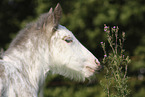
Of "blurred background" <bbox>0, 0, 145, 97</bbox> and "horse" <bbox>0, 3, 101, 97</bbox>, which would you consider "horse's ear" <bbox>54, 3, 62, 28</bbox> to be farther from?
"blurred background" <bbox>0, 0, 145, 97</bbox>

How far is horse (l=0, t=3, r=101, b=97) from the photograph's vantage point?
8.27 feet

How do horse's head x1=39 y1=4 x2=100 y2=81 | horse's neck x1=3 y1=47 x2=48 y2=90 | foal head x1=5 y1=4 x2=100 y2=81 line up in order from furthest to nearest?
1. horse's head x1=39 y1=4 x2=100 y2=81
2. foal head x1=5 y1=4 x2=100 y2=81
3. horse's neck x1=3 y1=47 x2=48 y2=90

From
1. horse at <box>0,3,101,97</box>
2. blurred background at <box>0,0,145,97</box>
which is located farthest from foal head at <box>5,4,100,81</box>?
blurred background at <box>0,0,145,97</box>

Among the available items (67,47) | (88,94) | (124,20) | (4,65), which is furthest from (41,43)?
(124,20)

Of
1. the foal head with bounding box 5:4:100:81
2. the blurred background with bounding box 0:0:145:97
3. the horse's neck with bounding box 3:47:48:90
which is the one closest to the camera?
the horse's neck with bounding box 3:47:48:90

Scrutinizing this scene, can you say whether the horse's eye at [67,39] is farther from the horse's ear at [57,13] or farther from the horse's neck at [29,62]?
the horse's neck at [29,62]

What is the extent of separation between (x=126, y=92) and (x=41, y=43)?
1.18m

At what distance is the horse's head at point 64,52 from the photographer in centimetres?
271

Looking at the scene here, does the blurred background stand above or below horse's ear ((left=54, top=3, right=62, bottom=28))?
above

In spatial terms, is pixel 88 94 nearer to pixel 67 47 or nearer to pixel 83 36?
pixel 83 36

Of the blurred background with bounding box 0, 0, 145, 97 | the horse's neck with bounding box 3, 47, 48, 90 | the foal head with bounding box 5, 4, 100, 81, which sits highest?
the blurred background with bounding box 0, 0, 145, 97

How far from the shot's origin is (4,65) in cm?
229

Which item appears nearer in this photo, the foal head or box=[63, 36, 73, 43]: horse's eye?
the foal head

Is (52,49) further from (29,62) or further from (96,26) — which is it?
(96,26)
